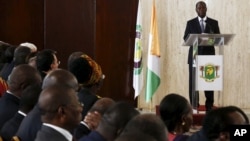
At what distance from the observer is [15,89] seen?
15.4 ft

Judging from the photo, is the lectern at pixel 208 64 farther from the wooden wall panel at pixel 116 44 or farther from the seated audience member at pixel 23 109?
the seated audience member at pixel 23 109

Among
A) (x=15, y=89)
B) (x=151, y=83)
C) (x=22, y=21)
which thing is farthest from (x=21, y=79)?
(x=22, y=21)

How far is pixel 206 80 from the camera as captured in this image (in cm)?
879

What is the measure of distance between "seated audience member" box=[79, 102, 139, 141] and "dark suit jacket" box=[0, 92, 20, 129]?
1483 mm

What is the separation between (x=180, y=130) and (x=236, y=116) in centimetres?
58

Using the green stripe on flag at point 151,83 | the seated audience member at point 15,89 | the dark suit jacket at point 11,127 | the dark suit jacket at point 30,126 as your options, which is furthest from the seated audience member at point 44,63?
the green stripe on flag at point 151,83

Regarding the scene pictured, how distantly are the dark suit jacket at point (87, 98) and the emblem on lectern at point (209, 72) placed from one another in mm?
4142

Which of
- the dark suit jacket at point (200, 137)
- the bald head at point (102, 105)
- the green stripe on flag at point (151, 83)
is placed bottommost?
the green stripe on flag at point (151, 83)

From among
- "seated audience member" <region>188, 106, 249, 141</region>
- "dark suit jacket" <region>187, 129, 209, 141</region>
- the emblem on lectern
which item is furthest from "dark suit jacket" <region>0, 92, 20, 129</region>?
the emblem on lectern

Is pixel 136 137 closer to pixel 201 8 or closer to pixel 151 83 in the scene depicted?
pixel 201 8

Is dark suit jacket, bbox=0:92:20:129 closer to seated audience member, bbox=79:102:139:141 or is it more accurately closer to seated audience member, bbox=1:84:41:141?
seated audience member, bbox=1:84:41:141

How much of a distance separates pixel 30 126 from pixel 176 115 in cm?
95

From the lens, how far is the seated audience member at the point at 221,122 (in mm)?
3119

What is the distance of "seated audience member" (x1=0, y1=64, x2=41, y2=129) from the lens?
4.50 m
